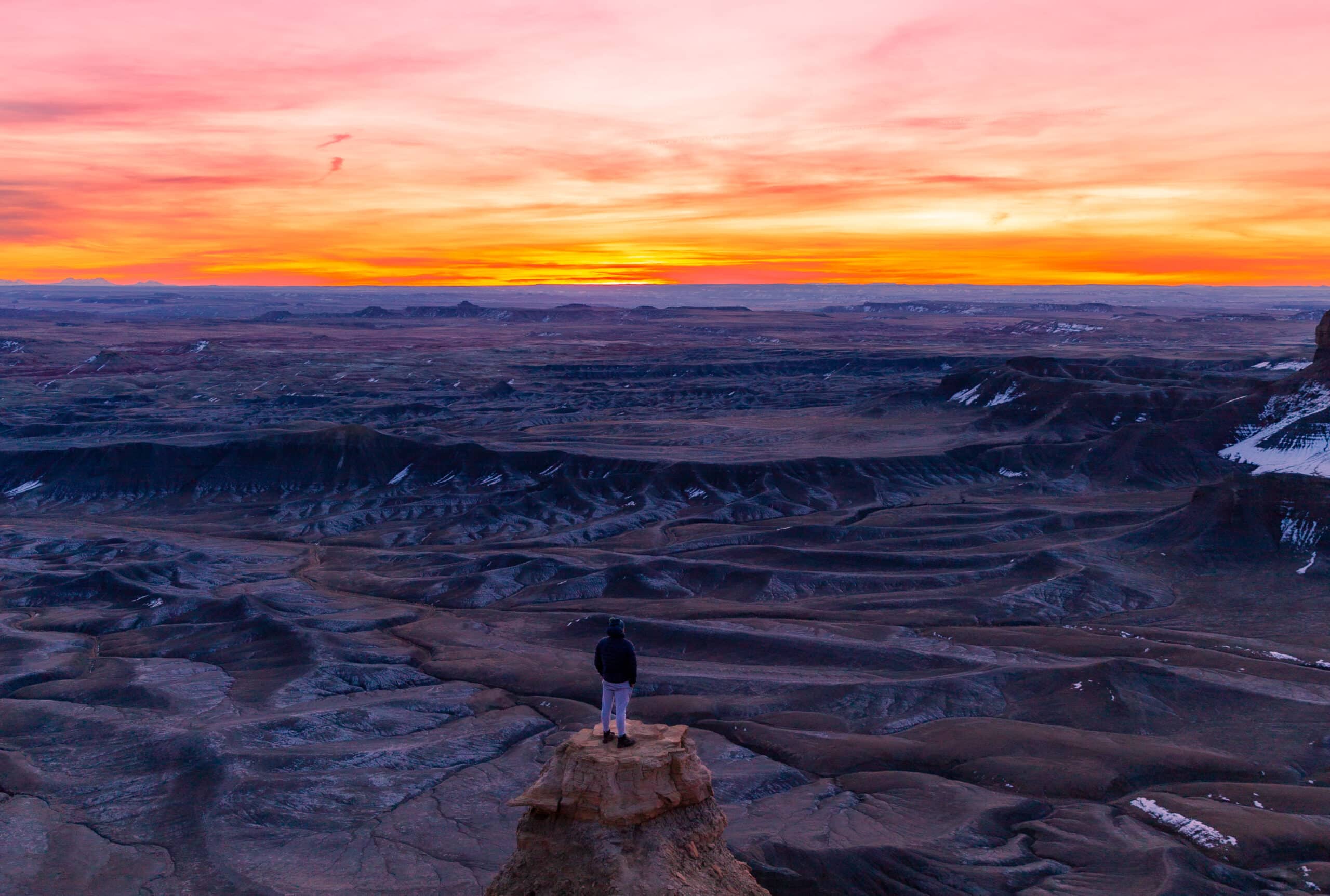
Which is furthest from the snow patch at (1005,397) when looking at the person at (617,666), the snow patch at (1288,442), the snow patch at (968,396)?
the person at (617,666)

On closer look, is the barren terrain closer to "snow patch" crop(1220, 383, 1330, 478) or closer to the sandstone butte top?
"snow patch" crop(1220, 383, 1330, 478)

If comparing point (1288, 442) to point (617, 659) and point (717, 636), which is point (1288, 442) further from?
point (617, 659)

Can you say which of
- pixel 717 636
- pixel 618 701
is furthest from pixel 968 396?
pixel 618 701

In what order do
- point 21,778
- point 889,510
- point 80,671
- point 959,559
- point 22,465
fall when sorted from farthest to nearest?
1. point 22,465
2. point 889,510
3. point 959,559
4. point 80,671
5. point 21,778

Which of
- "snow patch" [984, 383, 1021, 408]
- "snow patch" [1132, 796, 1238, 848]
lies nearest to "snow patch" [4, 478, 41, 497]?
"snow patch" [1132, 796, 1238, 848]

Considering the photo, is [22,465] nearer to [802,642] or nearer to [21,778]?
[21,778]

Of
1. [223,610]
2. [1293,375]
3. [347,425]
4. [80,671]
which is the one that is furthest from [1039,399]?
[80,671]
